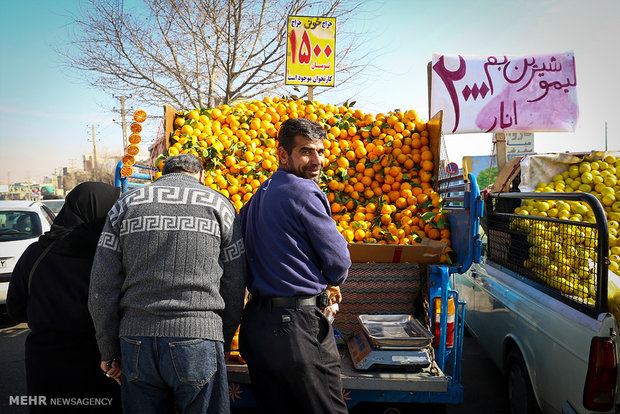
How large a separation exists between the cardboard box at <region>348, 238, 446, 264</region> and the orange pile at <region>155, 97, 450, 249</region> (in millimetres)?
716

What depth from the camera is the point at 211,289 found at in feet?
6.13

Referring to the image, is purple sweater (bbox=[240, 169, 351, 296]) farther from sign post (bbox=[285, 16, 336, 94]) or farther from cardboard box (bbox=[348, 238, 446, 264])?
sign post (bbox=[285, 16, 336, 94])

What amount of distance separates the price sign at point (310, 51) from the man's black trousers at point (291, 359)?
405 cm

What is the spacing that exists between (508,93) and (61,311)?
5.40 metres

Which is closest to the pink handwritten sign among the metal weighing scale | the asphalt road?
the asphalt road

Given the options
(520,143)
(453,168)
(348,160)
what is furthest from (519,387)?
(520,143)

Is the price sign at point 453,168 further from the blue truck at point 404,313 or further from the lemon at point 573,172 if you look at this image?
the lemon at point 573,172

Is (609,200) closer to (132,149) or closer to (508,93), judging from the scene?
(508,93)

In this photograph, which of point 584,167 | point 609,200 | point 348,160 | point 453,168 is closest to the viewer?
point 453,168

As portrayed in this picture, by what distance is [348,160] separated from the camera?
4395 mm

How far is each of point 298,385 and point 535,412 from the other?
2.02 m

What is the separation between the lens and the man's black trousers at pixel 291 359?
1.88 m

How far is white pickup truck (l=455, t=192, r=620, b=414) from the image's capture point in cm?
214

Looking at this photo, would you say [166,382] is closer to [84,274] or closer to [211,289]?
[211,289]
